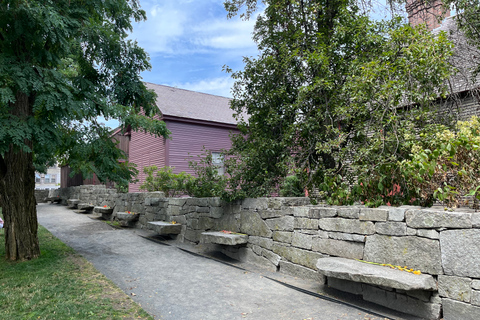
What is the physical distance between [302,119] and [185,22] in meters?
6.74

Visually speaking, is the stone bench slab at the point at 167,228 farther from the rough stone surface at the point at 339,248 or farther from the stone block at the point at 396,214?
the stone block at the point at 396,214

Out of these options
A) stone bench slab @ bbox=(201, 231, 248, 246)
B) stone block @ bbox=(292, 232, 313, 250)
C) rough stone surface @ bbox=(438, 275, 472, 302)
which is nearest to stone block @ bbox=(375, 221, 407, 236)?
rough stone surface @ bbox=(438, 275, 472, 302)

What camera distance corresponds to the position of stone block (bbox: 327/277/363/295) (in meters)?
4.11

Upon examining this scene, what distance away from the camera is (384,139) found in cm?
490

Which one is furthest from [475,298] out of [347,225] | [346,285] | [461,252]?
[347,225]

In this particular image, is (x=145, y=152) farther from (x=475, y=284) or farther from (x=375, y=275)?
(x=475, y=284)

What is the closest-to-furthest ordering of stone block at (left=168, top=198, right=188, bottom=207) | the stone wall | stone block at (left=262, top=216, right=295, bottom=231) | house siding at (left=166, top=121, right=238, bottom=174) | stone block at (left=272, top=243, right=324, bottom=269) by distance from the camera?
the stone wall → stone block at (left=272, top=243, right=324, bottom=269) → stone block at (left=262, top=216, right=295, bottom=231) → stone block at (left=168, top=198, right=188, bottom=207) → house siding at (left=166, top=121, right=238, bottom=174)

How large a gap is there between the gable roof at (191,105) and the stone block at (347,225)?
1045cm

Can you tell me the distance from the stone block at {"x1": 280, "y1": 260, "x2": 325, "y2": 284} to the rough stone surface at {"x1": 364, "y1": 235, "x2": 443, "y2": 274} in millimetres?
913

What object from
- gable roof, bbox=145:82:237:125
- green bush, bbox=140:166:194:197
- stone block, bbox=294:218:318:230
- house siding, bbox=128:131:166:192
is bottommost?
stone block, bbox=294:218:318:230

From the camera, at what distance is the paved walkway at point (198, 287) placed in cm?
375

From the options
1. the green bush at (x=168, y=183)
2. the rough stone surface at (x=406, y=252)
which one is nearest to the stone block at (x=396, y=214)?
the rough stone surface at (x=406, y=252)

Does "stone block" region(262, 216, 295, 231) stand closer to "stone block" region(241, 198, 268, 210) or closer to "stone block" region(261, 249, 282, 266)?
"stone block" region(241, 198, 268, 210)

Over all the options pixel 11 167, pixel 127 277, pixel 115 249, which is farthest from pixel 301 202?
pixel 11 167
